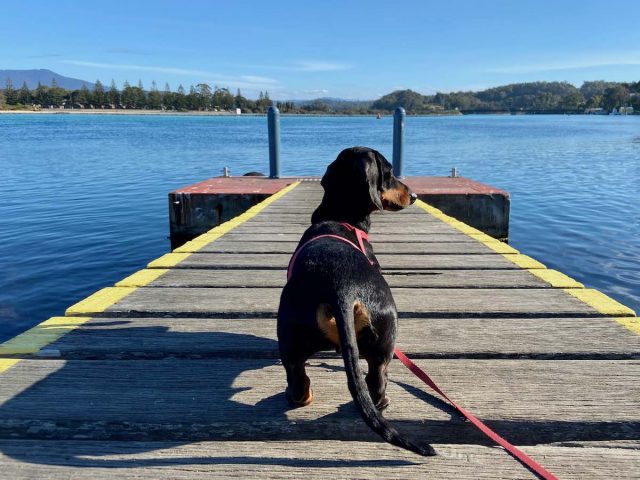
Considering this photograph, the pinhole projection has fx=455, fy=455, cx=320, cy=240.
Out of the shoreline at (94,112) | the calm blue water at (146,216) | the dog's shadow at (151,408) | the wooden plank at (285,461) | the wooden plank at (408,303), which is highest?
the shoreline at (94,112)

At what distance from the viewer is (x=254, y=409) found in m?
1.93

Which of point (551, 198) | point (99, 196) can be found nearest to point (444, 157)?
point (551, 198)

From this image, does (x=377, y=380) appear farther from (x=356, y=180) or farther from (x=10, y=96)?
(x=10, y=96)

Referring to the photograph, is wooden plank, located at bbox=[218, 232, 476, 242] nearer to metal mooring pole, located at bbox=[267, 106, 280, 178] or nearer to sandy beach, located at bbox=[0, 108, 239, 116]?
metal mooring pole, located at bbox=[267, 106, 280, 178]

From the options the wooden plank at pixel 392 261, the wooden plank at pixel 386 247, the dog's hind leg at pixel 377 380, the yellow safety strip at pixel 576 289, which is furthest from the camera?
the wooden plank at pixel 386 247

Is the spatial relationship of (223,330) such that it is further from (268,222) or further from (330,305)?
(268,222)

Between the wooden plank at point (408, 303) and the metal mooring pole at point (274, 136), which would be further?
the metal mooring pole at point (274, 136)

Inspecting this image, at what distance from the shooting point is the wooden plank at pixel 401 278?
3.60 metres

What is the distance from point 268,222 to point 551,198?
1411 cm

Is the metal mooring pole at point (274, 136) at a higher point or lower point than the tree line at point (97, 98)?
lower

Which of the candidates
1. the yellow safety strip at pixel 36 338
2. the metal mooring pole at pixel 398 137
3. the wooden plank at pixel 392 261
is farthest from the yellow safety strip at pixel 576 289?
the metal mooring pole at pixel 398 137

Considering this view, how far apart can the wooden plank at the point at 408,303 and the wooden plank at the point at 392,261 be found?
2.11ft

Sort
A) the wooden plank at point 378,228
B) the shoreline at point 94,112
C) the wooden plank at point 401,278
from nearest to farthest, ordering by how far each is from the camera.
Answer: the wooden plank at point 401,278 < the wooden plank at point 378,228 < the shoreline at point 94,112

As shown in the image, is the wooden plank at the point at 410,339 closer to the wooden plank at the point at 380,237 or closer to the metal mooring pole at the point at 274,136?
the wooden plank at the point at 380,237
